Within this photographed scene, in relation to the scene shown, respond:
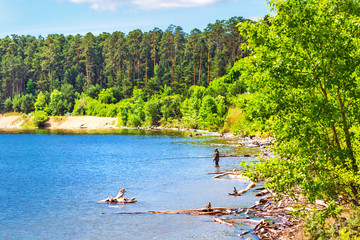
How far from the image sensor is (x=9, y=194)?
138 ft

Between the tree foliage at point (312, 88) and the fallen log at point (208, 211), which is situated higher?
the tree foliage at point (312, 88)

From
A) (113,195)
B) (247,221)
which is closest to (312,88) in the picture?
(247,221)

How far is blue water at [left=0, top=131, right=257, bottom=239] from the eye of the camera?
27.1 metres

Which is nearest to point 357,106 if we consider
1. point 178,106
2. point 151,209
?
point 151,209

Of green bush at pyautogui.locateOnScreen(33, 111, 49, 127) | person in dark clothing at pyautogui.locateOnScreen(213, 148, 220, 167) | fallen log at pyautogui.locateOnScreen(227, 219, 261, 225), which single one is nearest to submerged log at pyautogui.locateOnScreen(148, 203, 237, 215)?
fallen log at pyautogui.locateOnScreen(227, 219, 261, 225)

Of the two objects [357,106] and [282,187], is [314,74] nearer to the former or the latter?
[357,106]

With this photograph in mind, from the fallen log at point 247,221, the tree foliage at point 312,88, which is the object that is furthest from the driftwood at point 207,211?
the tree foliage at point 312,88

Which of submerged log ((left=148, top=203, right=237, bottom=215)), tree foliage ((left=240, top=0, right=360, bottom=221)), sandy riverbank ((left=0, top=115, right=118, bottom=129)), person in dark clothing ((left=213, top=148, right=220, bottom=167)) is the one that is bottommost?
sandy riverbank ((left=0, top=115, right=118, bottom=129))

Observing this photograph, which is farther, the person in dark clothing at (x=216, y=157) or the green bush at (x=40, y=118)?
the green bush at (x=40, y=118)

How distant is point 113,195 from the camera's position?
1539 inches

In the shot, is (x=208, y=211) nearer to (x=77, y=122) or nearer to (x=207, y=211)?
(x=207, y=211)

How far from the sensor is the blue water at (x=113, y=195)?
1067 inches

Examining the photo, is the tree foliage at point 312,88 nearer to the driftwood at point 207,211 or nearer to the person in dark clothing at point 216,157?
the driftwood at point 207,211

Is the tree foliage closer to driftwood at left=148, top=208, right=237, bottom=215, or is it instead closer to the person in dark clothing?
driftwood at left=148, top=208, right=237, bottom=215
